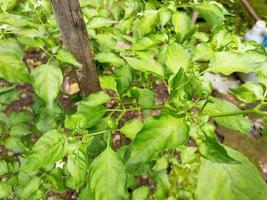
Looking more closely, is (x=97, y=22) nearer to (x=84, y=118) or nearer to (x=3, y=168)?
(x=84, y=118)

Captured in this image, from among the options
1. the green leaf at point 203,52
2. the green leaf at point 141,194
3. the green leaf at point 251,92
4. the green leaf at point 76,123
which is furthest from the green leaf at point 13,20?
the green leaf at point 141,194

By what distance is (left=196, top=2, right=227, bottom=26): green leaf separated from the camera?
134cm

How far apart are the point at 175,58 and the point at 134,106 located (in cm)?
29

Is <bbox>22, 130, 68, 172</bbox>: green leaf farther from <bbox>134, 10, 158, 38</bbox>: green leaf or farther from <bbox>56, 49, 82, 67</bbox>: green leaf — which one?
<bbox>134, 10, 158, 38</bbox>: green leaf

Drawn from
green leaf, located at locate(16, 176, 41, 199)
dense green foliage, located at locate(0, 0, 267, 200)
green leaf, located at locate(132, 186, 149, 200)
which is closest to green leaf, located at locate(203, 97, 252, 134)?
dense green foliage, located at locate(0, 0, 267, 200)

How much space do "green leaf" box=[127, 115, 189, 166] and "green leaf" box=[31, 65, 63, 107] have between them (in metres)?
0.41

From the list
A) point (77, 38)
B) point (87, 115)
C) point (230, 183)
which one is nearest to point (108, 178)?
point (87, 115)

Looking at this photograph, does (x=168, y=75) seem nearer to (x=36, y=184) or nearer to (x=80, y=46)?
(x=80, y=46)

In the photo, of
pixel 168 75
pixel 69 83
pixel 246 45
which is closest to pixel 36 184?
pixel 168 75

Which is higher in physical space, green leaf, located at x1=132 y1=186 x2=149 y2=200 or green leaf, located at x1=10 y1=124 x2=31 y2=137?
green leaf, located at x1=10 y1=124 x2=31 y2=137

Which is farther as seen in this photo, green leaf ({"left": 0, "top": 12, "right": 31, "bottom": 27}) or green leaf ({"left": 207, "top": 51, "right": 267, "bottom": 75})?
green leaf ({"left": 0, "top": 12, "right": 31, "bottom": 27})

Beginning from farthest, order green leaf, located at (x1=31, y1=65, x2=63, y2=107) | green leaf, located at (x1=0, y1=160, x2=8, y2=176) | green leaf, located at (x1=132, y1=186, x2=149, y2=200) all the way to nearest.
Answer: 1. green leaf, located at (x1=132, y1=186, x2=149, y2=200)
2. green leaf, located at (x1=0, y1=160, x2=8, y2=176)
3. green leaf, located at (x1=31, y1=65, x2=63, y2=107)

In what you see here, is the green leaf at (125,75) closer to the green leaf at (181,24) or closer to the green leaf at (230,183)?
the green leaf at (181,24)

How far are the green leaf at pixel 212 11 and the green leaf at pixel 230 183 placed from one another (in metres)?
0.64
